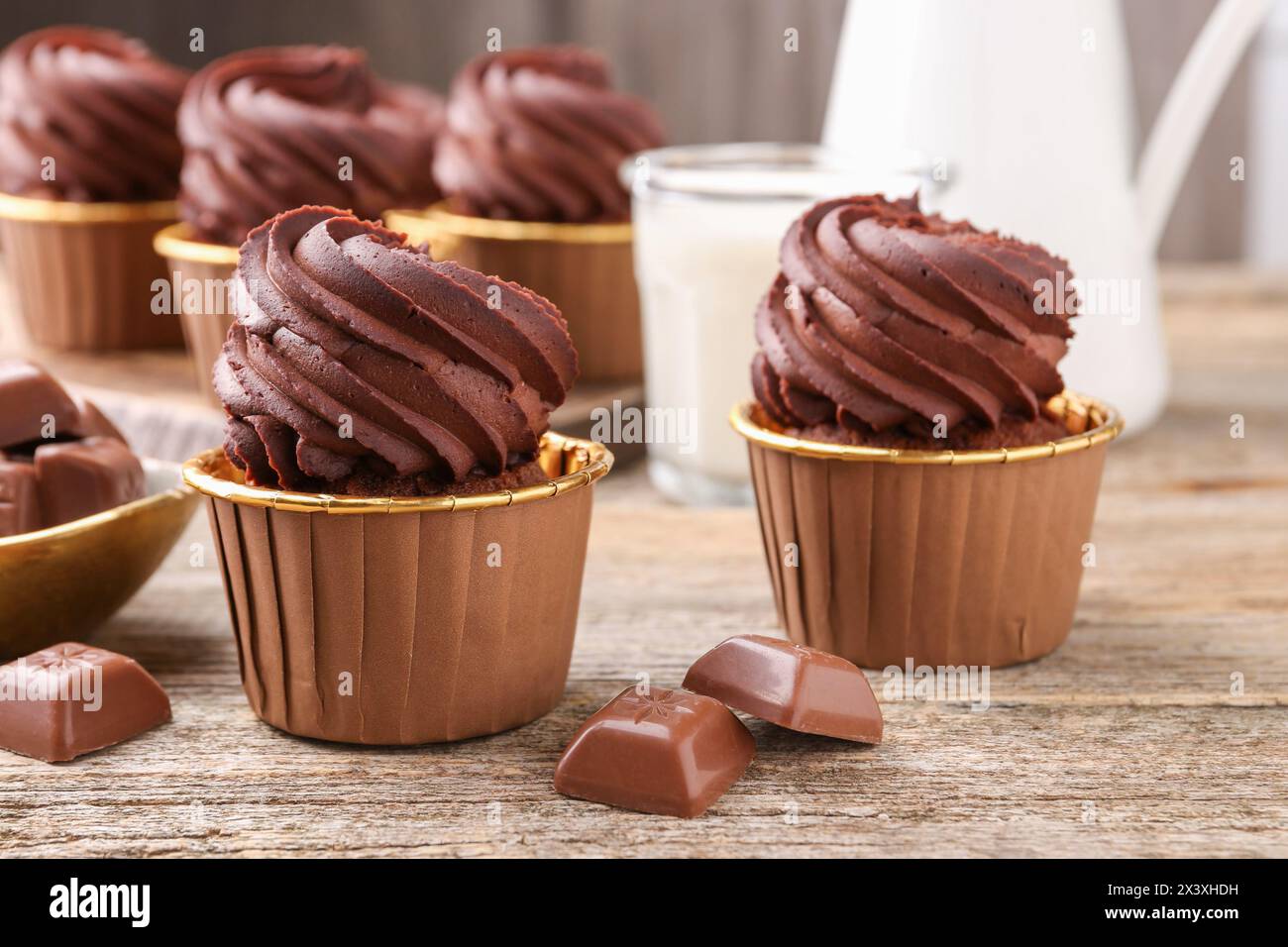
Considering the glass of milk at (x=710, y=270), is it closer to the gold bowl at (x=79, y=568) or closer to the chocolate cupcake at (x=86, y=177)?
the gold bowl at (x=79, y=568)

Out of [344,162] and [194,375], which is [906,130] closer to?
[344,162]

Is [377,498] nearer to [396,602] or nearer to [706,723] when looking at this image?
[396,602]

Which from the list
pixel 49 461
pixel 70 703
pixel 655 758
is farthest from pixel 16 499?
pixel 655 758

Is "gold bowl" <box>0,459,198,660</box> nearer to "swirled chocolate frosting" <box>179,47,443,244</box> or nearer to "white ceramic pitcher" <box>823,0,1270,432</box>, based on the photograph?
"swirled chocolate frosting" <box>179,47,443,244</box>

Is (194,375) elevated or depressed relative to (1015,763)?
elevated
